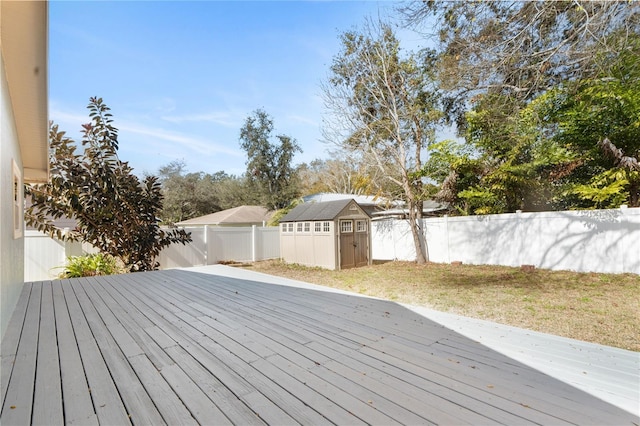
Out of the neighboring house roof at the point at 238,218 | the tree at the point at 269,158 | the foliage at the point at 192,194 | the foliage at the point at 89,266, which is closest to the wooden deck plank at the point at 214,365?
the foliage at the point at 89,266

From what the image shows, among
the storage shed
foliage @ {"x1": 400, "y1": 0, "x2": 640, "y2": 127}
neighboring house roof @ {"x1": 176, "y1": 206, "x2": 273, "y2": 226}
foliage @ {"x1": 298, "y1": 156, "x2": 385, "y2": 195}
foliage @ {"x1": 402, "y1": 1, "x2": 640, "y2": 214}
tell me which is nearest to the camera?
foliage @ {"x1": 400, "y1": 0, "x2": 640, "y2": 127}

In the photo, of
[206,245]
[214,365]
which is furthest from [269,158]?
[214,365]

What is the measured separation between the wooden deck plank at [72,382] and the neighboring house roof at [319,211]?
266 inches

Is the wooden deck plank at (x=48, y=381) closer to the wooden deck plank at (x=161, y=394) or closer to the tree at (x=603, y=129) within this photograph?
the wooden deck plank at (x=161, y=394)

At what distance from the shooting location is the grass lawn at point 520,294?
375cm

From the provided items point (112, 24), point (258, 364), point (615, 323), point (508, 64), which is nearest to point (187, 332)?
point (258, 364)

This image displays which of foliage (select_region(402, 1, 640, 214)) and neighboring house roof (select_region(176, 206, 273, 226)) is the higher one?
foliage (select_region(402, 1, 640, 214))

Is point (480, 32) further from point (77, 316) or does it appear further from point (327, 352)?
point (77, 316)

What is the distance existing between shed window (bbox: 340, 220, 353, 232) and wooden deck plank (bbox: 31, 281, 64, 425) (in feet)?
23.1

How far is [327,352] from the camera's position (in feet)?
7.91

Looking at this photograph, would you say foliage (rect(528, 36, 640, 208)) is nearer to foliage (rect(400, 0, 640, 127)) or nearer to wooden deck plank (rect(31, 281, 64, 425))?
foliage (rect(400, 0, 640, 127))

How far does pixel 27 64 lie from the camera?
10.7ft

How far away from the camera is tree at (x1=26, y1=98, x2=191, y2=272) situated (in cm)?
714

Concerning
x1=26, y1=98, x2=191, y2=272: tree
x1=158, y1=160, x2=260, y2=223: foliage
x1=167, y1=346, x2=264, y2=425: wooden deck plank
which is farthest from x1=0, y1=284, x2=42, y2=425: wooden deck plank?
x1=158, y1=160, x2=260, y2=223: foliage
